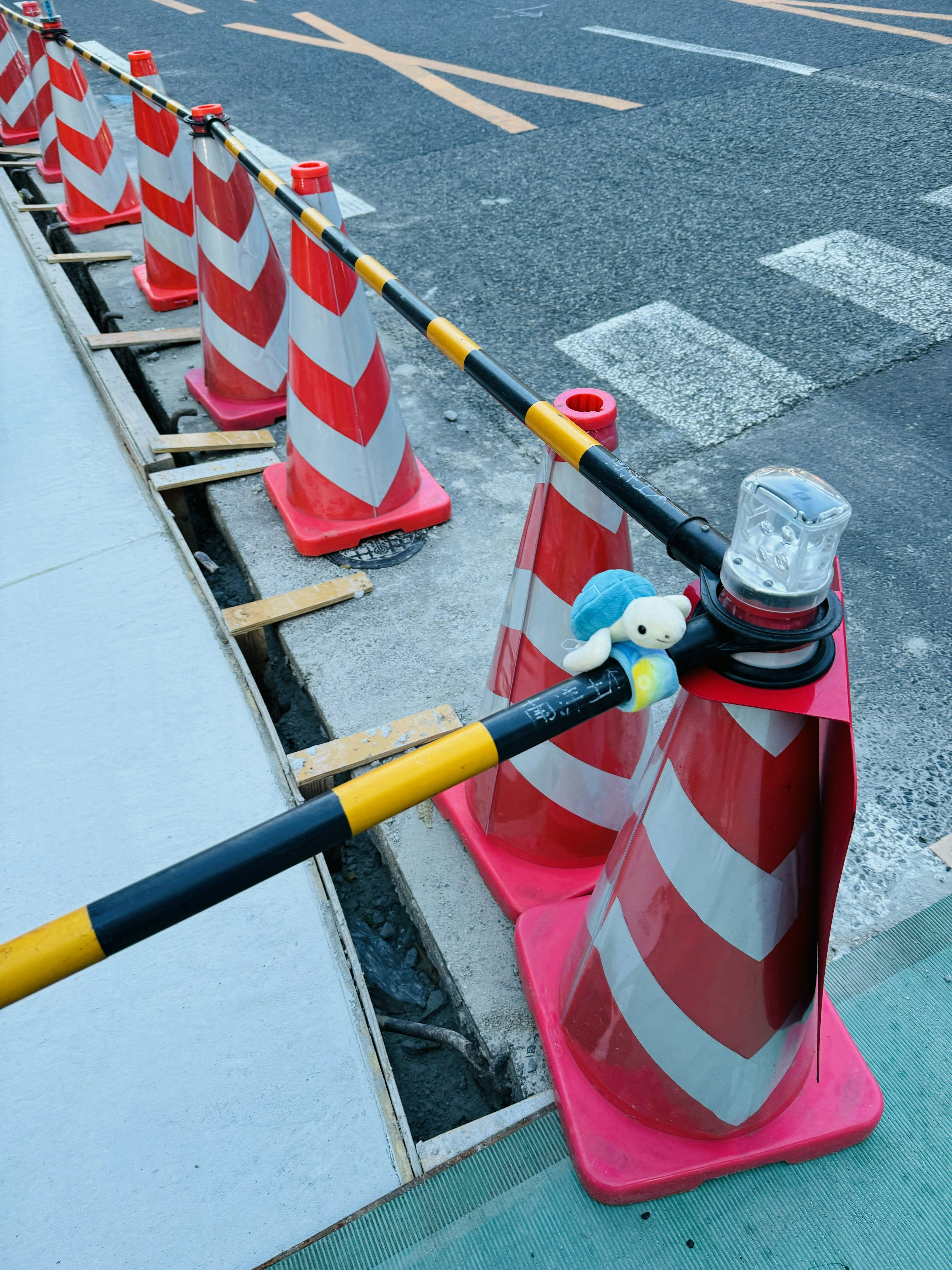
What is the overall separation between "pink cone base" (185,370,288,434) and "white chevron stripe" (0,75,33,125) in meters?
6.57

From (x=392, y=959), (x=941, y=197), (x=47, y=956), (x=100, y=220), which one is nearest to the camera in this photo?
(x=47, y=956)

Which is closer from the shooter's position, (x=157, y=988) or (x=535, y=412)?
(x=535, y=412)

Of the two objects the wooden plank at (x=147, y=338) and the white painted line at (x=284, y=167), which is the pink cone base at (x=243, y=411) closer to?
the wooden plank at (x=147, y=338)

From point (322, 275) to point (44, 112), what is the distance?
581 centimetres

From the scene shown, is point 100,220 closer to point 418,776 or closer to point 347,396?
point 347,396

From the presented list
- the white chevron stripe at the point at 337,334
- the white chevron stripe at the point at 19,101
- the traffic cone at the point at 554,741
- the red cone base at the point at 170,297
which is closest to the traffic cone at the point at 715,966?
the traffic cone at the point at 554,741

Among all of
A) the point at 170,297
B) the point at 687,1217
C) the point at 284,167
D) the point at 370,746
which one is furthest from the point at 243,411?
the point at 284,167

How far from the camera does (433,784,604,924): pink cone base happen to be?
2.20 meters

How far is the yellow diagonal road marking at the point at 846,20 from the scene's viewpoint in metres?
8.57

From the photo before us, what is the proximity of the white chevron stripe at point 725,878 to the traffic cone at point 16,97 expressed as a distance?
9.86 m

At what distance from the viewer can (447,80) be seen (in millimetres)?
8945

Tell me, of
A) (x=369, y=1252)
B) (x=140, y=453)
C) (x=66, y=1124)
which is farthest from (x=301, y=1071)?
(x=140, y=453)

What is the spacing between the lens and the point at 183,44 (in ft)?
35.8

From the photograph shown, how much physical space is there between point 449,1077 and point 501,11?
1245cm
